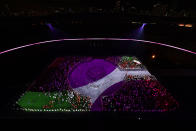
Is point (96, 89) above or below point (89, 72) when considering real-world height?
below

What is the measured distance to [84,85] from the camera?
3.75m

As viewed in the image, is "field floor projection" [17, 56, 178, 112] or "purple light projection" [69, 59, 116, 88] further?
"purple light projection" [69, 59, 116, 88]

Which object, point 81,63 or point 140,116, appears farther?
point 81,63

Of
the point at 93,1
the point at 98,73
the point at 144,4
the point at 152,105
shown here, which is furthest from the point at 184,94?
the point at 93,1

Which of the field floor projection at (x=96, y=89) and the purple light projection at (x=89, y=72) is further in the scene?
the purple light projection at (x=89, y=72)

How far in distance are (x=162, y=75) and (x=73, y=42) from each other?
4148 millimetres

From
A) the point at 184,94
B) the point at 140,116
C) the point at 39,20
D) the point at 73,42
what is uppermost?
the point at 39,20

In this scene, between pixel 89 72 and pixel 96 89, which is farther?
pixel 89 72

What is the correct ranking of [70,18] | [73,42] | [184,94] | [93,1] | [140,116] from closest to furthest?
1. [140,116]
2. [184,94]
3. [70,18]
4. [93,1]
5. [73,42]

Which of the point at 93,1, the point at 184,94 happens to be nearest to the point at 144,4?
the point at 93,1

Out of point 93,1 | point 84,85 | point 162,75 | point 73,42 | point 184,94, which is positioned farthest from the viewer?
point 73,42

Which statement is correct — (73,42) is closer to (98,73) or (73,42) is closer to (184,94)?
(98,73)

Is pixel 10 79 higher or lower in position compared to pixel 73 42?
lower

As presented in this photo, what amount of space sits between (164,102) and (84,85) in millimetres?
2001
